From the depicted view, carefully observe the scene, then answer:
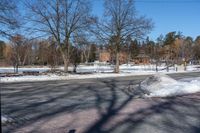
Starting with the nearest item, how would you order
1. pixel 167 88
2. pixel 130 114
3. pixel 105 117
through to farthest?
pixel 105 117 → pixel 130 114 → pixel 167 88

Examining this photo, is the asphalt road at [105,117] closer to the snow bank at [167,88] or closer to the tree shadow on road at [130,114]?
the tree shadow on road at [130,114]

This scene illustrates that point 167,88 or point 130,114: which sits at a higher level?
point 167,88

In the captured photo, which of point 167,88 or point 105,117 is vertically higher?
point 167,88

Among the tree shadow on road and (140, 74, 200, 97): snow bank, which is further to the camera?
(140, 74, 200, 97): snow bank

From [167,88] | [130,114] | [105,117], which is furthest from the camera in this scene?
[167,88]

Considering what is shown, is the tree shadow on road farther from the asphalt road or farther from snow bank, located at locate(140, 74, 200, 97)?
snow bank, located at locate(140, 74, 200, 97)

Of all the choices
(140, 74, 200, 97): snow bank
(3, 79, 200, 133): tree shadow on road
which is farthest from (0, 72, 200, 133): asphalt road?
(140, 74, 200, 97): snow bank

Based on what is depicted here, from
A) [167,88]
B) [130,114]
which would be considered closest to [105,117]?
[130,114]

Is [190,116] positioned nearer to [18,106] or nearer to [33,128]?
[33,128]

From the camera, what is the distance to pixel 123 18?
50.4 metres

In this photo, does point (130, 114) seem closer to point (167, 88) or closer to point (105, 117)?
point (105, 117)

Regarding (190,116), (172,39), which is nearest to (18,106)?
(190,116)

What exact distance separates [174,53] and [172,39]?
1805 centimetres

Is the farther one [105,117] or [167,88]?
[167,88]
